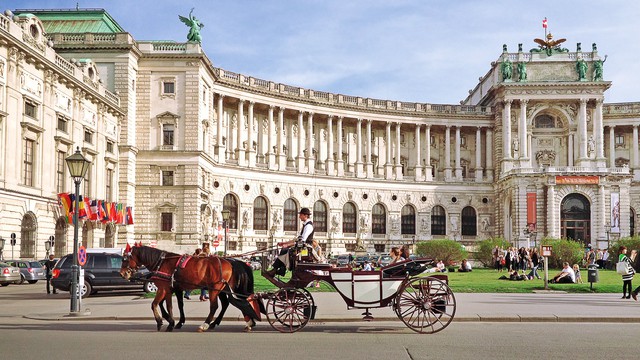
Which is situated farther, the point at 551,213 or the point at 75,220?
the point at 551,213

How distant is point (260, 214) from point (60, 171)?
3453 cm

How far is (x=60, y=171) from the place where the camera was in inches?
2089

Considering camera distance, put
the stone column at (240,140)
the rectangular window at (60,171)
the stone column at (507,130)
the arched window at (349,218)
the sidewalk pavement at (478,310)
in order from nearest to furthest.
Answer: the sidewalk pavement at (478,310) < the rectangular window at (60,171) < the stone column at (240,140) < the arched window at (349,218) < the stone column at (507,130)

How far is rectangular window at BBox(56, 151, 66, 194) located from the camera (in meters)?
52.4

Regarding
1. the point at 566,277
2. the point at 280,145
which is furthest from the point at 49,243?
the point at 280,145

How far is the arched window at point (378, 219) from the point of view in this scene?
93.9 meters

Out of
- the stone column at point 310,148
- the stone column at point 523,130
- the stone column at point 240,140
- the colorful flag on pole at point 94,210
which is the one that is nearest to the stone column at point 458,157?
the stone column at point 523,130

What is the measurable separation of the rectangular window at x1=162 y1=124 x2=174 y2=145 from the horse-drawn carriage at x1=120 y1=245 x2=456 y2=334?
51.4 meters

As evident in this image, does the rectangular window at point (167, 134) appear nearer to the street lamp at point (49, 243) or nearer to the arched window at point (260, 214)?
the arched window at point (260, 214)

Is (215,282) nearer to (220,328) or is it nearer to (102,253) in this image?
(220,328)

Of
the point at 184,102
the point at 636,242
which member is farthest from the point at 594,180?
the point at 184,102

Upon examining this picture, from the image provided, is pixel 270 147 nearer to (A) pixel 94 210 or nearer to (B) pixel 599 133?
(A) pixel 94 210

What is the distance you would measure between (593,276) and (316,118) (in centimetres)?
5915

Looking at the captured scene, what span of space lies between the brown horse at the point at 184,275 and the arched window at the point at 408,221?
77.0 m
